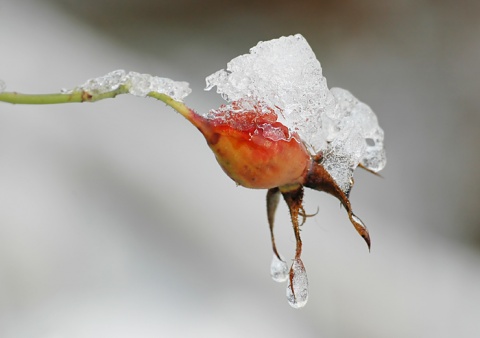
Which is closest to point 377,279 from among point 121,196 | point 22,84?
point 121,196

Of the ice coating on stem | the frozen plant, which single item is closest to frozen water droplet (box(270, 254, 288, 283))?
the frozen plant

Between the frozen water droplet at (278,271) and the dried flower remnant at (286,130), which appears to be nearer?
the dried flower remnant at (286,130)

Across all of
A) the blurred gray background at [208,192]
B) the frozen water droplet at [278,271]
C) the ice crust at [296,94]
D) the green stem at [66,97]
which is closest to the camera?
the green stem at [66,97]

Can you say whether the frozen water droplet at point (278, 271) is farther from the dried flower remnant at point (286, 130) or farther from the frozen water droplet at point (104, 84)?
the frozen water droplet at point (104, 84)

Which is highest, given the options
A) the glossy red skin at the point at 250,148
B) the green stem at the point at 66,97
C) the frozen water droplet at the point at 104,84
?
the frozen water droplet at the point at 104,84

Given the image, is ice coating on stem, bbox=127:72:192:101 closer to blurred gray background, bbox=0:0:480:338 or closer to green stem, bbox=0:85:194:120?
green stem, bbox=0:85:194:120

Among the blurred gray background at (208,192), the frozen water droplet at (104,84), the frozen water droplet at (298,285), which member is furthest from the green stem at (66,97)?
the blurred gray background at (208,192)

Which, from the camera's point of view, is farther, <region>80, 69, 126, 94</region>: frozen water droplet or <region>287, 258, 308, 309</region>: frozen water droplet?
<region>287, 258, 308, 309</region>: frozen water droplet
